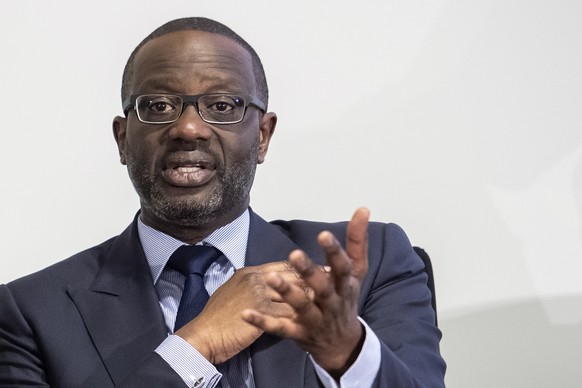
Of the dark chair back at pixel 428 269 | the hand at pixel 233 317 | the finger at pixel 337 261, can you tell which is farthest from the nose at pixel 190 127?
the finger at pixel 337 261

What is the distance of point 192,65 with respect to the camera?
215 centimetres

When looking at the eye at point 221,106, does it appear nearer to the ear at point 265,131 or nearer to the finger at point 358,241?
the ear at point 265,131

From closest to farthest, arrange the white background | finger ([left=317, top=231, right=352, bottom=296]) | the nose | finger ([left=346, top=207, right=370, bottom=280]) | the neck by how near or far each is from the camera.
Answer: finger ([left=317, top=231, right=352, bottom=296]), finger ([left=346, top=207, right=370, bottom=280]), the nose, the neck, the white background

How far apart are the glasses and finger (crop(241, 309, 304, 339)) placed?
0.72 m

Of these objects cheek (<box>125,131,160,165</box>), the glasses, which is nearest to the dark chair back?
the glasses

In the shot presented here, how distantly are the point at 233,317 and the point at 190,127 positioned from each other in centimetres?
43

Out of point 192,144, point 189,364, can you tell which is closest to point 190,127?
point 192,144

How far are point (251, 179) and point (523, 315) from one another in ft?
3.17

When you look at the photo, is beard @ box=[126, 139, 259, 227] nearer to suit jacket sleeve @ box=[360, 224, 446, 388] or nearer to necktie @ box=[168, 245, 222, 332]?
necktie @ box=[168, 245, 222, 332]

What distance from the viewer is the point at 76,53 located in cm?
276

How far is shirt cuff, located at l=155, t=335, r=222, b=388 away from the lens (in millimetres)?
1830

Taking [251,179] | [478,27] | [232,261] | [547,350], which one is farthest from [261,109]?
[547,350]

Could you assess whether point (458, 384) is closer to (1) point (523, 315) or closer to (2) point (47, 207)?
(1) point (523, 315)

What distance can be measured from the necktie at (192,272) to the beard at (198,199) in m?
0.07
